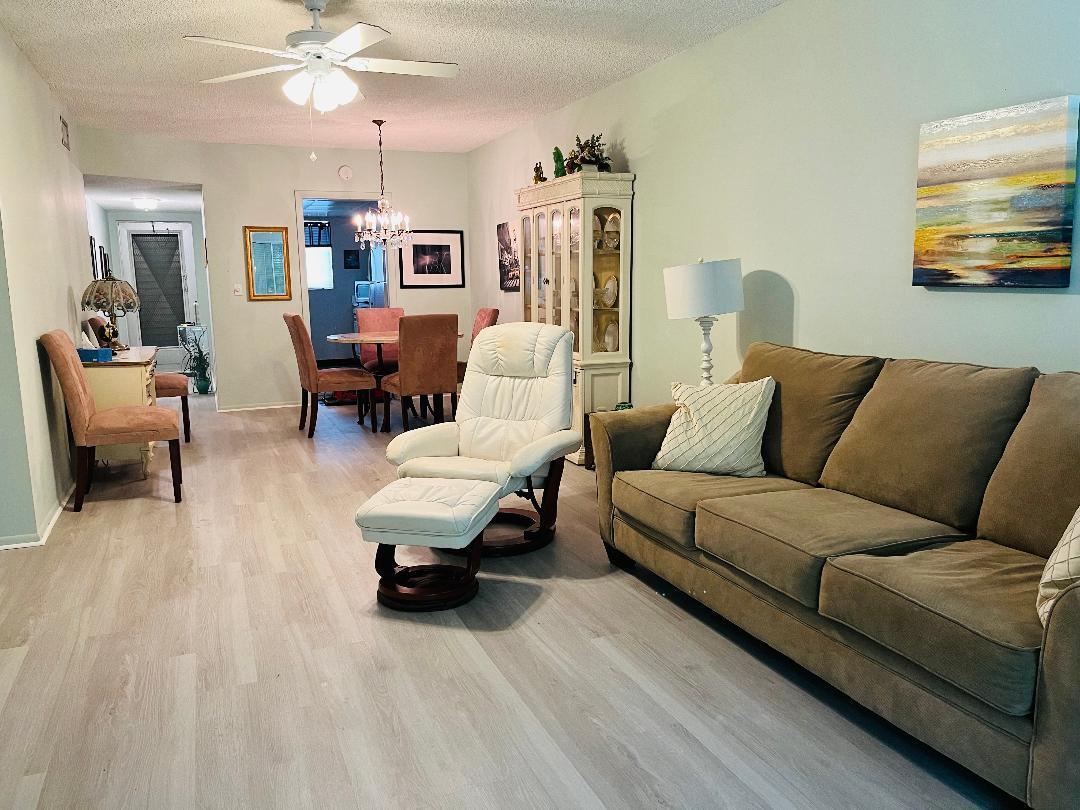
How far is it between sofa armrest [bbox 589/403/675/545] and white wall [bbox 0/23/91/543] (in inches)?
107

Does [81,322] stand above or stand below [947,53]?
below

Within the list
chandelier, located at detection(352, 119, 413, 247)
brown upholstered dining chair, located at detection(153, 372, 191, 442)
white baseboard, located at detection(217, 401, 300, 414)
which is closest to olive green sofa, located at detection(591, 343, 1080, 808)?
brown upholstered dining chair, located at detection(153, 372, 191, 442)

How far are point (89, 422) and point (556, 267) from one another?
299 centimetres

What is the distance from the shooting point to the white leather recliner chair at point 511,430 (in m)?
3.48

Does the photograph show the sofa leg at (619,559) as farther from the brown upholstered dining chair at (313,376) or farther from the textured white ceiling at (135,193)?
the textured white ceiling at (135,193)

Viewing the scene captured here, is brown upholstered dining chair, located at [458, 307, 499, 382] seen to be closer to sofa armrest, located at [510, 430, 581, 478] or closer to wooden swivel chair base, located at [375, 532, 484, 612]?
sofa armrest, located at [510, 430, 581, 478]

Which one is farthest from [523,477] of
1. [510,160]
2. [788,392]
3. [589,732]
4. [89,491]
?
[510,160]

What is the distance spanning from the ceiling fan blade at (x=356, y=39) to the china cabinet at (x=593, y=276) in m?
1.87

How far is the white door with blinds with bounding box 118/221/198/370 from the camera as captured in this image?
38.3 feet

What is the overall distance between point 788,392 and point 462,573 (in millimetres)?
1518

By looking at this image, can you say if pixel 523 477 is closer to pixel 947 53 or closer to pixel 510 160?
pixel 947 53

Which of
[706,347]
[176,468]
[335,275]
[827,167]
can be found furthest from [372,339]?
[335,275]

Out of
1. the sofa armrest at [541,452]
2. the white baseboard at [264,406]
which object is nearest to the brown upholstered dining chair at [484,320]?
the white baseboard at [264,406]

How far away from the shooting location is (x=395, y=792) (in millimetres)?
1927
